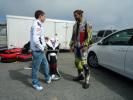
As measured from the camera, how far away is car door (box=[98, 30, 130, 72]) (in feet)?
20.8

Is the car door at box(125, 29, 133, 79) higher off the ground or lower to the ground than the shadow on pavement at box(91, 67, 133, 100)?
higher

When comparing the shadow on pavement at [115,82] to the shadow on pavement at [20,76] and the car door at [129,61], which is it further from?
the shadow on pavement at [20,76]

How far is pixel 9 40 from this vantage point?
1288 cm

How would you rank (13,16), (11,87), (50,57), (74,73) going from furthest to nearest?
(13,16) → (74,73) → (50,57) → (11,87)

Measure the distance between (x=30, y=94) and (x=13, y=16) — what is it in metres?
8.30

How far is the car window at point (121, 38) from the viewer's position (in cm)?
627

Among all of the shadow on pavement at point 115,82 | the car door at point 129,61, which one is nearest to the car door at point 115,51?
the car door at point 129,61

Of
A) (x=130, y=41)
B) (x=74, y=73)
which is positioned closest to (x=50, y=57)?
(x=74, y=73)

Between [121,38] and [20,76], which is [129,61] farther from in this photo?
[20,76]

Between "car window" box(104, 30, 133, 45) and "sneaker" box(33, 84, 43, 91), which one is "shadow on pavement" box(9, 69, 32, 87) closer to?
"sneaker" box(33, 84, 43, 91)

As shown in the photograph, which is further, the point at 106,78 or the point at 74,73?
the point at 74,73

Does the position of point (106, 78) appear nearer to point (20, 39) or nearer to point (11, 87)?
point (11, 87)

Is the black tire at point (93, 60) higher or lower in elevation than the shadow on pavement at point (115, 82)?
higher

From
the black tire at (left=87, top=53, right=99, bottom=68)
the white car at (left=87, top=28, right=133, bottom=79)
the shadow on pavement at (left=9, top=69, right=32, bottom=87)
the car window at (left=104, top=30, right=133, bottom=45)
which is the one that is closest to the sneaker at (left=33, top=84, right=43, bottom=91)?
the shadow on pavement at (left=9, top=69, right=32, bottom=87)
